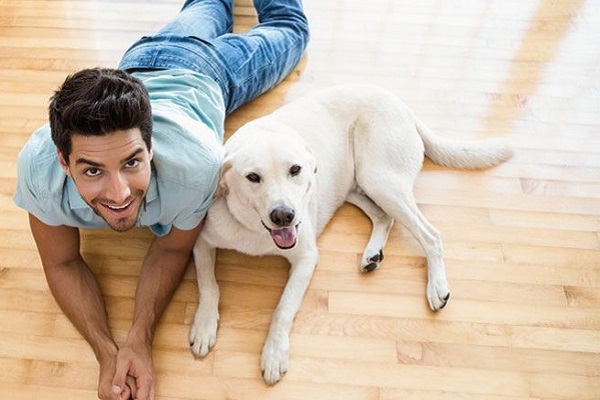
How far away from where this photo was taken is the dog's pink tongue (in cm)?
175

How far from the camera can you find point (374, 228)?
218 centimetres

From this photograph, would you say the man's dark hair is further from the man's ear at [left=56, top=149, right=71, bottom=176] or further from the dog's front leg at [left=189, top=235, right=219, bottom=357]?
the dog's front leg at [left=189, top=235, right=219, bottom=357]

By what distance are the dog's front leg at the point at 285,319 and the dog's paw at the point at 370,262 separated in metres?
0.18

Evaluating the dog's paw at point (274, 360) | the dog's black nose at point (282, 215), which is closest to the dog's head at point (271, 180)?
the dog's black nose at point (282, 215)

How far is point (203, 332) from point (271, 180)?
0.56 m

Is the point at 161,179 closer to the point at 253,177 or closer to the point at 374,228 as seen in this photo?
the point at 253,177

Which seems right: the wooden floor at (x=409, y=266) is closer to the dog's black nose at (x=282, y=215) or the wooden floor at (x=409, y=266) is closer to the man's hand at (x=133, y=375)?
the man's hand at (x=133, y=375)

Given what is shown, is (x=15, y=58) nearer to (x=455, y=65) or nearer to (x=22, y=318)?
(x=22, y=318)

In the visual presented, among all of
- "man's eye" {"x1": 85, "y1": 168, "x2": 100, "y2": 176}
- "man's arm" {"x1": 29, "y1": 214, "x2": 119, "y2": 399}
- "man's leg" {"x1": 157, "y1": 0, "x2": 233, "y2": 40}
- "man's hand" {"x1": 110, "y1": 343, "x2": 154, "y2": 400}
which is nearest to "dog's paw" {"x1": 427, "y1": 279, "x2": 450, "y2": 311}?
"man's hand" {"x1": 110, "y1": 343, "x2": 154, "y2": 400}

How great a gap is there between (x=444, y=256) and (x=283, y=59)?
46.9 inches

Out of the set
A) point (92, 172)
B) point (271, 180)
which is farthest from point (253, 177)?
point (92, 172)

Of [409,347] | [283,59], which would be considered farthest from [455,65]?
[409,347]

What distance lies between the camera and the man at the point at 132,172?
1398 millimetres

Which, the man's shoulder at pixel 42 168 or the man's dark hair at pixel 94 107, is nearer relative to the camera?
the man's dark hair at pixel 94 107
